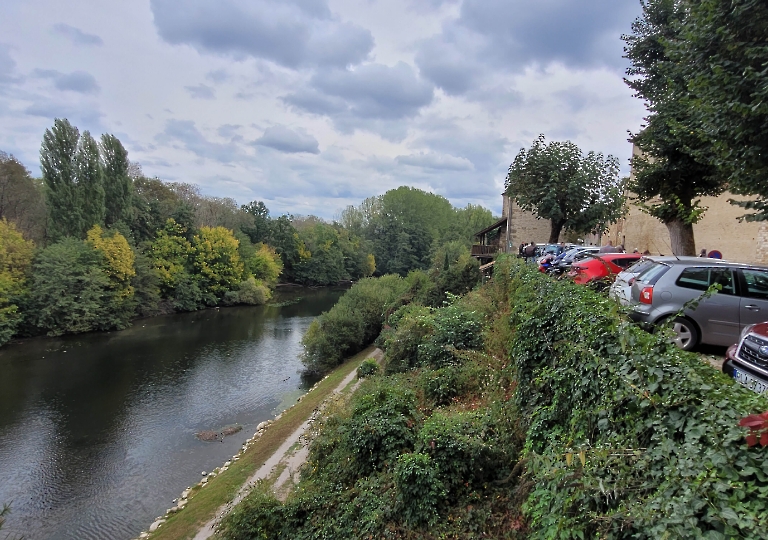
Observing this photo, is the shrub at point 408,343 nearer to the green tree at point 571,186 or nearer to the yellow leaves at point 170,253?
the green tree at point 571,186

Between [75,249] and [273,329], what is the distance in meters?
16.9

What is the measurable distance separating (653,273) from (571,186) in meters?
13.9

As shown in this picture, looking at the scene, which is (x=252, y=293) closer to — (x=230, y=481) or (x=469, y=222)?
(x=230, y=481)

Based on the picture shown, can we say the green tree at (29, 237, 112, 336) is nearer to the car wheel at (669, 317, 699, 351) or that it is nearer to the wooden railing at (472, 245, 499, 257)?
the wooden railing at (472, 245, 499, 257)

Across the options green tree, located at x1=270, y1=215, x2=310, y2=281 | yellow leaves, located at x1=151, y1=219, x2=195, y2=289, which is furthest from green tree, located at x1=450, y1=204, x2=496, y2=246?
yellow leaves, located at x1=151, y1=219, x2=195, y2=289

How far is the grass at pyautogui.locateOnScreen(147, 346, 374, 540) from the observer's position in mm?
12000

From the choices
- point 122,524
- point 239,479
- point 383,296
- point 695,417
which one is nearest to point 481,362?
point 695,417

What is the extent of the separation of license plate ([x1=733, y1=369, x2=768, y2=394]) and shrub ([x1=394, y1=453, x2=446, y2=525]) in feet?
13.7

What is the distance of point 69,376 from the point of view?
25.1m

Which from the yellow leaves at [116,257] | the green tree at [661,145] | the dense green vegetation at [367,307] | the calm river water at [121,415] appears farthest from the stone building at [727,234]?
the yellow leaves at [116,257]

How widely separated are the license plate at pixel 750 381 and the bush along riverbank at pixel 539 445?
1.30m

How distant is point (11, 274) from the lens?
32.7 meters

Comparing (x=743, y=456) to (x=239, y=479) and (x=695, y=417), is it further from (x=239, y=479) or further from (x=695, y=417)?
(x=239, y=479)

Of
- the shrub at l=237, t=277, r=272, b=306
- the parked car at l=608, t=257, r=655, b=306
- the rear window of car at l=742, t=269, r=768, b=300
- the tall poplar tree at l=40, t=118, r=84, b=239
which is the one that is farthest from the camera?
the shrub at l=237, t=277, r=272, b=306
